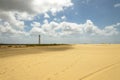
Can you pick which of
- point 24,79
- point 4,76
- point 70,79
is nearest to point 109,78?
point 70,79

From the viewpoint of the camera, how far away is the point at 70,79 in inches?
266

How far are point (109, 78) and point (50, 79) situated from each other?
315 centimetres

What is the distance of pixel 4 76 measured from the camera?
284 inches

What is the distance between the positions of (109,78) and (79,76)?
1.59m

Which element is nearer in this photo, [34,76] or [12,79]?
[12,79]

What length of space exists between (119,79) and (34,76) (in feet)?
15.0

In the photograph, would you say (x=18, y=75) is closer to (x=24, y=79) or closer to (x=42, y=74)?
(x=24, y=79)

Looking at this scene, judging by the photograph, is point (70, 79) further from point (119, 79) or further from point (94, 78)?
point (119, 79)

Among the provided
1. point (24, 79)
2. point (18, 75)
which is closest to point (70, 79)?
point (24, 79)

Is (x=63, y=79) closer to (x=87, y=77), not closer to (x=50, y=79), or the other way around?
(x=50, y=79)

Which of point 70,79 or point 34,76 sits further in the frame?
point 34,76

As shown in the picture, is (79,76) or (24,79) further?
(79,76)

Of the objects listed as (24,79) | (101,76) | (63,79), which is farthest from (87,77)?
(24,79)

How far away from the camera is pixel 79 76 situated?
7246mm
